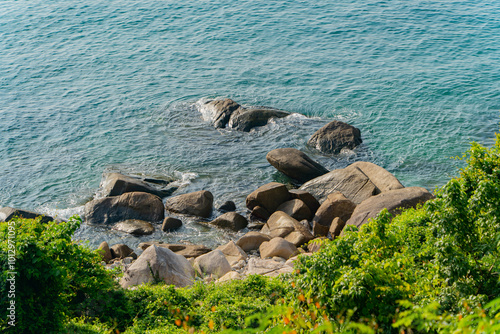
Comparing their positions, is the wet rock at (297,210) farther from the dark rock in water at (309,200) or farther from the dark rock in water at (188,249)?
the dark rock in water at (188,249)

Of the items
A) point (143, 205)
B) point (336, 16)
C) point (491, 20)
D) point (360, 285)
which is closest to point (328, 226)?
point (143, 205)

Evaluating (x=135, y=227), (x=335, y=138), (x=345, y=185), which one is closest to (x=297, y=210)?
(x=345, y=185)

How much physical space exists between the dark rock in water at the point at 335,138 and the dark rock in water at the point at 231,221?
632 centimetres

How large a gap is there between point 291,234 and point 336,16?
26792 millimetres

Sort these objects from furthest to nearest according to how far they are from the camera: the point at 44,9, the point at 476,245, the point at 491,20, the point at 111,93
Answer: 1. the point at 44,9
2. the point at 491,20
3. the point at 111,93
4. the point at 476,245

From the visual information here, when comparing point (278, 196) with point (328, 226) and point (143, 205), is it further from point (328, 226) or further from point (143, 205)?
point (143, 205)

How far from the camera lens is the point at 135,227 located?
655 inches

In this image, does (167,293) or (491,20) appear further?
(491,20)

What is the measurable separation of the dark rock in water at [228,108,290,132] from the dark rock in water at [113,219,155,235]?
864cm

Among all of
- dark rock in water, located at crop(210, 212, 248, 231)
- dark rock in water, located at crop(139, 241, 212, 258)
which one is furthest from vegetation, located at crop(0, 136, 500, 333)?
dark rock in water, located at crop(210, 212, 248, 231)

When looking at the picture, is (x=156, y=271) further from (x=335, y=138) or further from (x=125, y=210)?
(x=335, y=138)

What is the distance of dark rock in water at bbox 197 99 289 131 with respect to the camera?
23.7m

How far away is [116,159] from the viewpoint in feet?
70.7

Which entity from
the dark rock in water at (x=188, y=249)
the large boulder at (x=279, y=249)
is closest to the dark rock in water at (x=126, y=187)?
the dark rock in water at (x=188, y=249)
